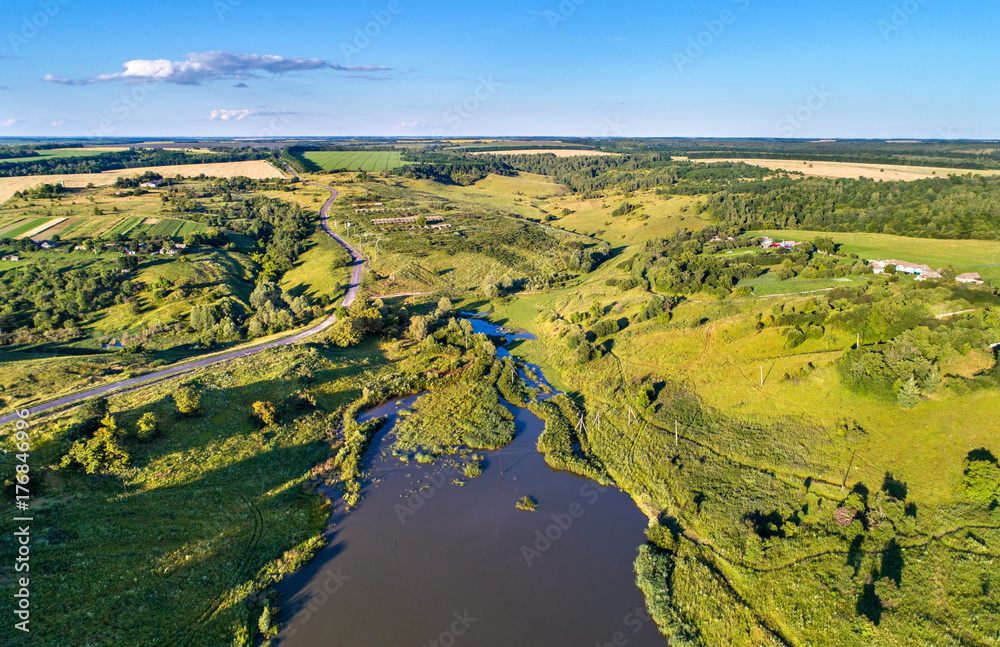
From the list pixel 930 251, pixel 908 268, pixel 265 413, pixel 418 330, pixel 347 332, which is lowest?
pixel 265 413

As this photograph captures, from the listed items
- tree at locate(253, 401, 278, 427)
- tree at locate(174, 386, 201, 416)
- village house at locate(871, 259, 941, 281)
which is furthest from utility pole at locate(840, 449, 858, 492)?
tree at locate(174, 386, 201, 416)

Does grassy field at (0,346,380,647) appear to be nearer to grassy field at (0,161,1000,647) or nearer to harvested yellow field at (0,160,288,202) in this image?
grassy field at (0,161,1000,647)

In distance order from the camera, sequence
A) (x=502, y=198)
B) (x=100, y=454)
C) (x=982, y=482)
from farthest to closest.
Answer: (x=502, y=198), (x=100, y=454), (x=982, y=482)

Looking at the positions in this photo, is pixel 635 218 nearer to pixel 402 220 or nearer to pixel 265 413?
pixel 402 220

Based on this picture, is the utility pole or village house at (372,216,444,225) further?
village house at (372,216,444,225)

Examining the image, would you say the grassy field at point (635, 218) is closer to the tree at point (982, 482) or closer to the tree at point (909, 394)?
the tree at point (909, 394)

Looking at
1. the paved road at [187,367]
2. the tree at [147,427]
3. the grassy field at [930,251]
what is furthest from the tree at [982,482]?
the paved road at [187,367]

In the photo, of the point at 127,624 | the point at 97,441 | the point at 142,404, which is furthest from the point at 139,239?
the point at 127,624

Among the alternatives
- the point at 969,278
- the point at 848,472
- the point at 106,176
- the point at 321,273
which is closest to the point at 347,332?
the point at 321,273
